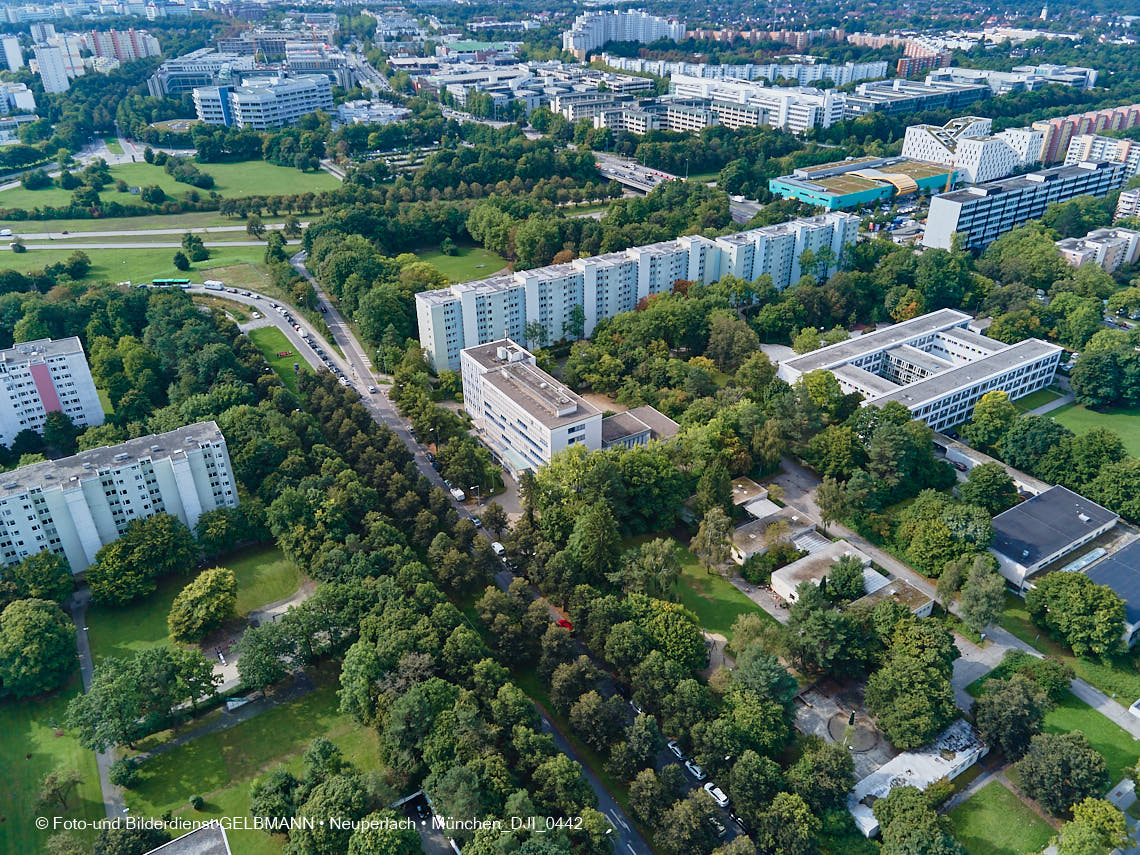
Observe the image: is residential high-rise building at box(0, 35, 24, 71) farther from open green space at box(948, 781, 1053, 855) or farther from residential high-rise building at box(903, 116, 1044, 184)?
open green space at box(948, 781, 1053, 855)

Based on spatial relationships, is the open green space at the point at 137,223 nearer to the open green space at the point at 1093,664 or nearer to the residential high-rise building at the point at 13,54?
the open green space at the point at 1093,664

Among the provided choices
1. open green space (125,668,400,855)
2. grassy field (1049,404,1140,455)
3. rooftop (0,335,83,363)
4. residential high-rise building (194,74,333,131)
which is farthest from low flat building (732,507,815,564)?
residential high-rise building (194,74,333,131)

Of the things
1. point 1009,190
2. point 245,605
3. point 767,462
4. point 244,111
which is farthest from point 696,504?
point 244,111

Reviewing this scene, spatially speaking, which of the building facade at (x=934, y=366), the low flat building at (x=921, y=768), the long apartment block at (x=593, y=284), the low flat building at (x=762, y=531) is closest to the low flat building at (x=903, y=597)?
the low flat building at (x=762, y=531)

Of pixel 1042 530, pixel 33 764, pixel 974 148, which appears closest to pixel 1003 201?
pixel 974 148

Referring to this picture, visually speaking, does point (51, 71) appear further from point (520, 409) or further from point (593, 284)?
point (520, 409)

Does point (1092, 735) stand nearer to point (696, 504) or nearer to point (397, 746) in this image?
point (696, 504)
